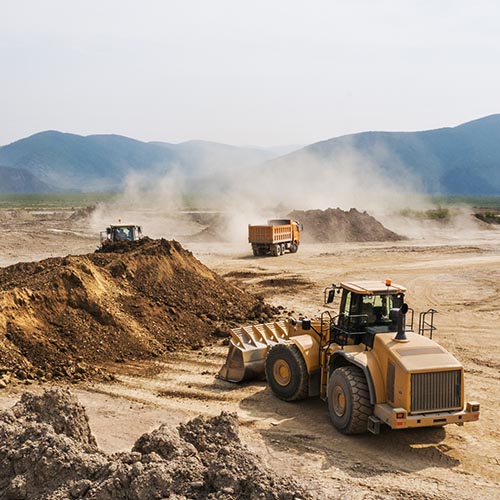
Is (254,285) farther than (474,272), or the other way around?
(474,272)

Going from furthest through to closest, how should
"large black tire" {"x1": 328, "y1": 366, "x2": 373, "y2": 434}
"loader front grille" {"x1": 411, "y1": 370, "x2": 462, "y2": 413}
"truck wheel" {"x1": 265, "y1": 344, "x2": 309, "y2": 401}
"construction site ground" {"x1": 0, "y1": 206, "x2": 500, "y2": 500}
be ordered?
"truck wheel" {"x1": 265, "y1": 344, "x2": 309, "y2": 401} → "large black tire" {"x1": 328, "y1": 366, "x2": 373, "y2": 434} → "loader front grille" {"x1": 411, "y1": 370, "x2": 462, "y2": 413} → "construction site ground" {"x1": 0, "y1": 206, "x2": 500, "y2": 500}

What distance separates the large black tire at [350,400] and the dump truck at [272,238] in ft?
85.9

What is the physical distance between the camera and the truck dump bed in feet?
120

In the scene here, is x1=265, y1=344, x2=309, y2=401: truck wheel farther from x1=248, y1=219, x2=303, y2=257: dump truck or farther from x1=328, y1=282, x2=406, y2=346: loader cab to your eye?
x1=248, y1=219, x2=303, y2=257: dump truck

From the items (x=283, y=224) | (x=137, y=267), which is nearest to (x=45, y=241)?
(x=283, y=224)

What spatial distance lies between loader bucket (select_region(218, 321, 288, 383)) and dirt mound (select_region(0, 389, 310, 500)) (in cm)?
467

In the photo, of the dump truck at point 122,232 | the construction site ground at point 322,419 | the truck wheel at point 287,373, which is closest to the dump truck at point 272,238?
the dump truck at point 122,232

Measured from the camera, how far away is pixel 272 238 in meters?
36.4

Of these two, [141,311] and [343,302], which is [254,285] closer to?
[141,311]

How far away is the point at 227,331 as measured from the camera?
55.8 feet

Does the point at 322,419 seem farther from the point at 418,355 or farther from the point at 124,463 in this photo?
the point at 124,463

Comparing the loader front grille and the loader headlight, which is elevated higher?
the loader front grille

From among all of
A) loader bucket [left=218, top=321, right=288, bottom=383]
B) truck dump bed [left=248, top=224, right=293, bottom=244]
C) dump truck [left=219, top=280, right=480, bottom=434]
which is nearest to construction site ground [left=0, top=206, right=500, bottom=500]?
loader bucket [left=218, top=321, right=288, bottom=383]

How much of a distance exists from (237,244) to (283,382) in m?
33.8
